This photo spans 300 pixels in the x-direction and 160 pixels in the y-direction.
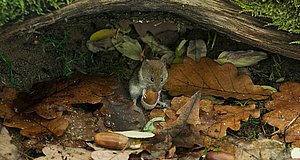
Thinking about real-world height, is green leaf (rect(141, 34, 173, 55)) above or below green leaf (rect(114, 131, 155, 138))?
above

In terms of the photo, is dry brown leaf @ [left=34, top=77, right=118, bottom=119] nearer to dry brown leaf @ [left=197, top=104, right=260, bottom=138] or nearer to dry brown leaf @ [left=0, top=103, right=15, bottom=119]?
dry brown leaf @ [left=0, top=103, right=15, bottom=119]

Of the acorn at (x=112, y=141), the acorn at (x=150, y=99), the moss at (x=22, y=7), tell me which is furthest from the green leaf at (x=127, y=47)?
the moss at (x=22, y=7)

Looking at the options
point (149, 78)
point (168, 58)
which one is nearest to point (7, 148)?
point (149, 78)

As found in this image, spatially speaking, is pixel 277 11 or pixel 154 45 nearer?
pixel 277 11

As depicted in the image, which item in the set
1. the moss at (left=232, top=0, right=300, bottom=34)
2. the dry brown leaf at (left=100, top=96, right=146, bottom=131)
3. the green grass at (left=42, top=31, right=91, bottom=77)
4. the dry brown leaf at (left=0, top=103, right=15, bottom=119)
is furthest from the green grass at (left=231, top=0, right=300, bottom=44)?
the dry brown leaf at (left=0, top=103, right=15, bottom=119)

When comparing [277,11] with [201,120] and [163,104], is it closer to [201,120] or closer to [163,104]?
[201,120]

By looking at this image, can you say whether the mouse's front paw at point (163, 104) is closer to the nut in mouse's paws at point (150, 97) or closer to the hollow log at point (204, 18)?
the nut in mouse's paws at point (150, 97)
